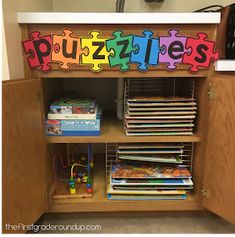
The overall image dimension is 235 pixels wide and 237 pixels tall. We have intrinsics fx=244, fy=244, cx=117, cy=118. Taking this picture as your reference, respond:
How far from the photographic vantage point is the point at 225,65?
2.80 feet

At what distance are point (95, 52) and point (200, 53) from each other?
376mm

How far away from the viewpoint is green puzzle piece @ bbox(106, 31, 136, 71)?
2.80 ft

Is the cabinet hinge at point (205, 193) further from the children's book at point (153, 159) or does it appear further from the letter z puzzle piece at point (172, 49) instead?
the letter z puzzle piece at point (172, 49)

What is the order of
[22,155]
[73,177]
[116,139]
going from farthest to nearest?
1. [73,177]
2. [116,139]
3. [22,155]

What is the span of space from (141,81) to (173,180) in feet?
1.69

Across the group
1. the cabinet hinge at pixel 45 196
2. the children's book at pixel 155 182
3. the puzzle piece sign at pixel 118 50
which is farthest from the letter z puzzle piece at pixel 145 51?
the cabinet hinge at pixel 45 196

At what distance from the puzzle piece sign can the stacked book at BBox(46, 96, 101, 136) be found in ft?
0.57

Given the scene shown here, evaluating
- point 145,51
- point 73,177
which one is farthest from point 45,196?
point 145,51

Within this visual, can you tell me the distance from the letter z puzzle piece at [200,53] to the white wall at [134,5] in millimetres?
547

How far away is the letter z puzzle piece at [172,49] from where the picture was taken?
859mm

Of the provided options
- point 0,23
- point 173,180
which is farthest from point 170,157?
point 0,23

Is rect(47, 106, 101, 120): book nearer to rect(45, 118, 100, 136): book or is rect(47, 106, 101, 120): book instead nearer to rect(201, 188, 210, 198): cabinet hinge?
rect(45, 118, 100, 136): book

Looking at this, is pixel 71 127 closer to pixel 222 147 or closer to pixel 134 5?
pixel 222 147

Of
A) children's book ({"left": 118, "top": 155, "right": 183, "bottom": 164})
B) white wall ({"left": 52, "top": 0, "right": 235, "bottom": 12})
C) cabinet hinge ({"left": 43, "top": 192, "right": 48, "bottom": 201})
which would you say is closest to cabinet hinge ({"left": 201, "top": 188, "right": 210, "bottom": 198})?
children's book ({"left": 118, "top": 155, "right": 183, "bottom": 164})
